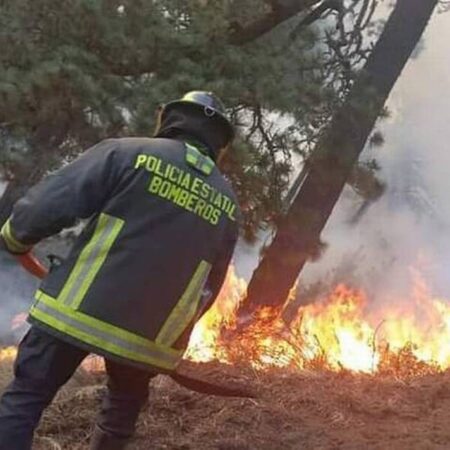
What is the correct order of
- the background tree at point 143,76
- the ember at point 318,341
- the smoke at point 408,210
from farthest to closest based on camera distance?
the smoke at point 408,210
the background tree at point 143,76
the ember at point 318,341

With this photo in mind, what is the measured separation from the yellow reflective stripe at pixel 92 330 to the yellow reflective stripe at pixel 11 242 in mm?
186

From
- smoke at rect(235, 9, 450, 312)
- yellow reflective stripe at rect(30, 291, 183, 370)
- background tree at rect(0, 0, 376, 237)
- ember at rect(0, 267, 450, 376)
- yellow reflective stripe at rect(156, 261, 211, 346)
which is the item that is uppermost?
smoke at rect(235, 9, 450, 312)

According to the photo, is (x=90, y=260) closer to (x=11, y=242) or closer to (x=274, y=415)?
(x=11, y=242)

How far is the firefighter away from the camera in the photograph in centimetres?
332

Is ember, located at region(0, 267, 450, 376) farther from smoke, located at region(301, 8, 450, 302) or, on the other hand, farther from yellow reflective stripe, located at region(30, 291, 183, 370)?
yellow reflective stripe, located at region(30, 291, 183, 370)

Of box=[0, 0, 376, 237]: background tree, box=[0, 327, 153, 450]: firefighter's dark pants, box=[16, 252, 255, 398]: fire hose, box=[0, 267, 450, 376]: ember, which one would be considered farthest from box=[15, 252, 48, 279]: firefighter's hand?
box=[0, 0, 376, 237]: background tree

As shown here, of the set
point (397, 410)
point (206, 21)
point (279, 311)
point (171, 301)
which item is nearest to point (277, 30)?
point (206, 21)

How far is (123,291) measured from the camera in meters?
3.36

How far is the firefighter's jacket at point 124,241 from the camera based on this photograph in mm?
3316

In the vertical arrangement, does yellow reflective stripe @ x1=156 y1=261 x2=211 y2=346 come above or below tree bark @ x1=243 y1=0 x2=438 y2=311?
below

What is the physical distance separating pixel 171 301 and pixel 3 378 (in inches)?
75.1

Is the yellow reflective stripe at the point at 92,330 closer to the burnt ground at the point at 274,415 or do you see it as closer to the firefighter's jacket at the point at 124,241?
the firefighter's jacket at the point at 124,241

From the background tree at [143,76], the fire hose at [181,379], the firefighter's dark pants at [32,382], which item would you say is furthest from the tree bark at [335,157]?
the firefighter's dark pants at [32,382]

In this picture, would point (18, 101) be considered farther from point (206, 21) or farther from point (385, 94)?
point (385, 94)
